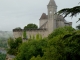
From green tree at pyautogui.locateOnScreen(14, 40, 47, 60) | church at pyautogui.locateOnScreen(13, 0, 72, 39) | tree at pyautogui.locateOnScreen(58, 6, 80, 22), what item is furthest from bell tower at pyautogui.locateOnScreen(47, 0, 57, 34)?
tree at pyautogui.locateOnScreen(58, 6, 80, 22)

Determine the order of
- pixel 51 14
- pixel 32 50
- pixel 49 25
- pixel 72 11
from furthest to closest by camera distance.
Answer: pixel 51 14, pixel 49 25, pixel 32 50, pixel 72 11

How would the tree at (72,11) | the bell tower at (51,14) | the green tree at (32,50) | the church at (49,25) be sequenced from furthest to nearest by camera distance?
the bell tower at (51,14), the church at (49,25), the green tree at (32,50), the tree at (72,11)

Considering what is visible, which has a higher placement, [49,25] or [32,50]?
[49,25]

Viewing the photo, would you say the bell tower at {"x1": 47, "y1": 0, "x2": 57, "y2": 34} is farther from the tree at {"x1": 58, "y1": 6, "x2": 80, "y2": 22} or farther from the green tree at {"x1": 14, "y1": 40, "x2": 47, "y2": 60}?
the tree at {"x1": 58, "y1": 6, "x2": 80, "y2": 22}

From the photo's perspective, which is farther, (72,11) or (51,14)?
(51,14)

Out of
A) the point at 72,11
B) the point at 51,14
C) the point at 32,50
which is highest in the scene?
the point at 51,14

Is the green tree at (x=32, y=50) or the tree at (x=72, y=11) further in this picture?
the green tree at (x=32, y=50)

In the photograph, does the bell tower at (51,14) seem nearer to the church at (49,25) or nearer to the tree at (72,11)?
the church at (49,25)

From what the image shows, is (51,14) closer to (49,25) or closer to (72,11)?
(49,25)

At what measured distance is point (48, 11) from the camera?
75250mm

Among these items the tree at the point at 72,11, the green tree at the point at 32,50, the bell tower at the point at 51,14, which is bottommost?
the green tree at the point at 32,50

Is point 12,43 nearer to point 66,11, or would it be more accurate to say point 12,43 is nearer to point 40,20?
point 40,20

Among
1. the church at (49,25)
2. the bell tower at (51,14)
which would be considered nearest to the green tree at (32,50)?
the church at (49,25)

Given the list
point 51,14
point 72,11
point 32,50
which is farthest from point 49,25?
point 72,11
